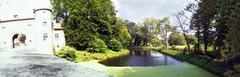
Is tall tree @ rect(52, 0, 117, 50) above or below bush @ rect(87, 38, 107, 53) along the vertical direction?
above

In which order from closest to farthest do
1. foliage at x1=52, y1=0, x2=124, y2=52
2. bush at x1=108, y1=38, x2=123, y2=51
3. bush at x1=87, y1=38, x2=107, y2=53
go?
bush at x1=87, y1=38, x2=107, y2=53, foliage at x1=52, y1=0, x2=124, y2=52, bush at x1=108, y1=38, x2=123, y2=51

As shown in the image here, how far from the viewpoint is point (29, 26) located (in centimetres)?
5019

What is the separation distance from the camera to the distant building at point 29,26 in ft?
128

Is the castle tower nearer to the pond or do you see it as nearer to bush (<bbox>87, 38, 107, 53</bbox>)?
the pond

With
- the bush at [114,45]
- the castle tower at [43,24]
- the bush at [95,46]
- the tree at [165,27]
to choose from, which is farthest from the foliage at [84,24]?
the tree at [165,27]

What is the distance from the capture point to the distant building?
39081 mm

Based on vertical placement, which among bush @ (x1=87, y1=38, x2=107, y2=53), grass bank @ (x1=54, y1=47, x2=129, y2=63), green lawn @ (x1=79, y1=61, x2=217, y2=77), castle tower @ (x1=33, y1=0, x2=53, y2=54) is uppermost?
castle tower @ (x1=33, y1=0, x2=53, y2=54)

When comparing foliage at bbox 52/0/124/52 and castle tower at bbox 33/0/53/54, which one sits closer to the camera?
castle tower at bbox 33/0/53/54

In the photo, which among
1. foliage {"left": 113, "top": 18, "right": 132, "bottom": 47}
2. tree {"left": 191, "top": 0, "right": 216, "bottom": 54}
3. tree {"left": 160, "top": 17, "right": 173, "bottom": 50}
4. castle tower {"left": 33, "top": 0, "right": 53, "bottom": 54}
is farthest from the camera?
tree {"left": 160, "top": 17, "right": 173, "bottom": 50}

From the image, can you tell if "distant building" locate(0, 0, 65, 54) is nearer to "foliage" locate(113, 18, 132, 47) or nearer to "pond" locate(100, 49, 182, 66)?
"pond" locate(100, 49, 182, 66)

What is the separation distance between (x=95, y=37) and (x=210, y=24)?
1899 cm

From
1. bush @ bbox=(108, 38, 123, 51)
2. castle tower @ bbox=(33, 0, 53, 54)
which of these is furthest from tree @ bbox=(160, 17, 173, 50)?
castle tower @ bbox=(33, 0, 53, 54)

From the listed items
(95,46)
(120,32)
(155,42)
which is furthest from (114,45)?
(155,42)

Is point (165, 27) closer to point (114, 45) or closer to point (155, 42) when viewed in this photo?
point (155, 42)
